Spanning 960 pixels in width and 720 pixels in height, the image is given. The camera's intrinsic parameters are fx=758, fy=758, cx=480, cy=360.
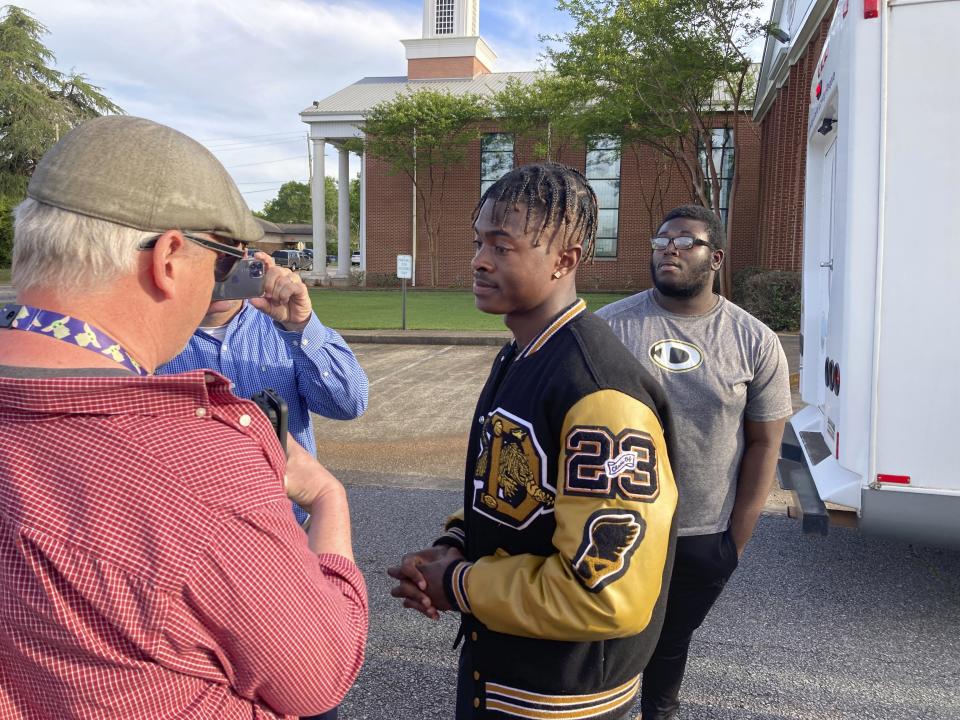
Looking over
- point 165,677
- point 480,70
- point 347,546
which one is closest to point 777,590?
point 347,546

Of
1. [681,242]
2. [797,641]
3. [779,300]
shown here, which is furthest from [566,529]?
[779,300]

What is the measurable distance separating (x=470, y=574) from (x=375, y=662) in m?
2.11

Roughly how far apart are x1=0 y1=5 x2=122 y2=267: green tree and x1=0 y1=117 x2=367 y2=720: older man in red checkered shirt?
43358mm

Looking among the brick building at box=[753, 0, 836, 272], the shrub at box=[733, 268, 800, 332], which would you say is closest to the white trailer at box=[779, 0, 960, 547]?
the shrub at box=[733, 268, 800, 332]

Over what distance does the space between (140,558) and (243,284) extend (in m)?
0.92

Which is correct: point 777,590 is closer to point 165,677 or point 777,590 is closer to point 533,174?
point 533,174

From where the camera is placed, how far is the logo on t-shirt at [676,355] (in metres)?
2.69

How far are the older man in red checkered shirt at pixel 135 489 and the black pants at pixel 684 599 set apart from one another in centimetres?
172

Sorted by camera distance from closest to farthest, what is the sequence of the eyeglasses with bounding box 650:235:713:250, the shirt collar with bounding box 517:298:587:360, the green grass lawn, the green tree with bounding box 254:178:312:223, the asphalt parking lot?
the shirt collar with bounding box 517:298:587:360 → the eyeglasses with bounding box 650:235:713:250 → the asphalt parking lot → the green grass lawn → the green tree with bounding box 254:178:312:223

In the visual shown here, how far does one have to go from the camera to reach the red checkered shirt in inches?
37.4

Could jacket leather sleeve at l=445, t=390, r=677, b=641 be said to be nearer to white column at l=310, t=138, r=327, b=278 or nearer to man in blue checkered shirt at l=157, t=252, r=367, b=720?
man in blue checkered shirt at l=157, t=252, r=367, b=720

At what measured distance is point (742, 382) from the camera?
2.67 metres

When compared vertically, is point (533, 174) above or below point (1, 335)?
above

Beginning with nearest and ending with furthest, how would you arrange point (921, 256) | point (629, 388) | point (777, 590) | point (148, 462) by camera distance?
1. point (148, 462)
2. point (629, 388)
3. point (921, 256)
4. point (777, 590)
